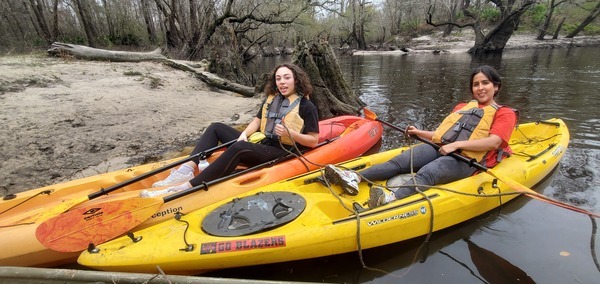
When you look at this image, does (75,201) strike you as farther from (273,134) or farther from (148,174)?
(273,134)

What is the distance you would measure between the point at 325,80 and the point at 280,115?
4.14 metres

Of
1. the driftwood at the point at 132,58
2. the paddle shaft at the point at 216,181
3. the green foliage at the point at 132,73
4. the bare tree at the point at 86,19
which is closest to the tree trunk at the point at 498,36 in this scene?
the driftwood at the point at 132,58

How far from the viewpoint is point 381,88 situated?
1186 centimetres

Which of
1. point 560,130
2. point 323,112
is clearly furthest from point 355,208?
point 323,112

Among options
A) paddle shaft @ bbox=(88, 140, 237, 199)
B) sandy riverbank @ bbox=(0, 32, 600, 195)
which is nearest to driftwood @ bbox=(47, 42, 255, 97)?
sandy riverbank @ bbox=(0, 32, 600, 195)

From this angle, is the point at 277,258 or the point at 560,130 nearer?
the point at 277,258

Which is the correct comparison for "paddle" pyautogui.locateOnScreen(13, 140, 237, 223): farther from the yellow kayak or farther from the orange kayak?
the yellow kayak

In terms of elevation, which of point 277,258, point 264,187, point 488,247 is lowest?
point 488,247

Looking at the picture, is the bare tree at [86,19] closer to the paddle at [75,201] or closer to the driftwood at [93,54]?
the driftwood at [93,54]

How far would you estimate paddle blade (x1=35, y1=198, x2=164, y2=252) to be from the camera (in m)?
2.42

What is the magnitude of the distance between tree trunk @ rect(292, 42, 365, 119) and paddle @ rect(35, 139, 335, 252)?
15.4 feet

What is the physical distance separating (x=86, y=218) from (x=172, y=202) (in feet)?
2.17

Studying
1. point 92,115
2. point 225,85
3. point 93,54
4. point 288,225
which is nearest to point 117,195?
point 288,225

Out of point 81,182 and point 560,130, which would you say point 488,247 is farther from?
point 81,182
